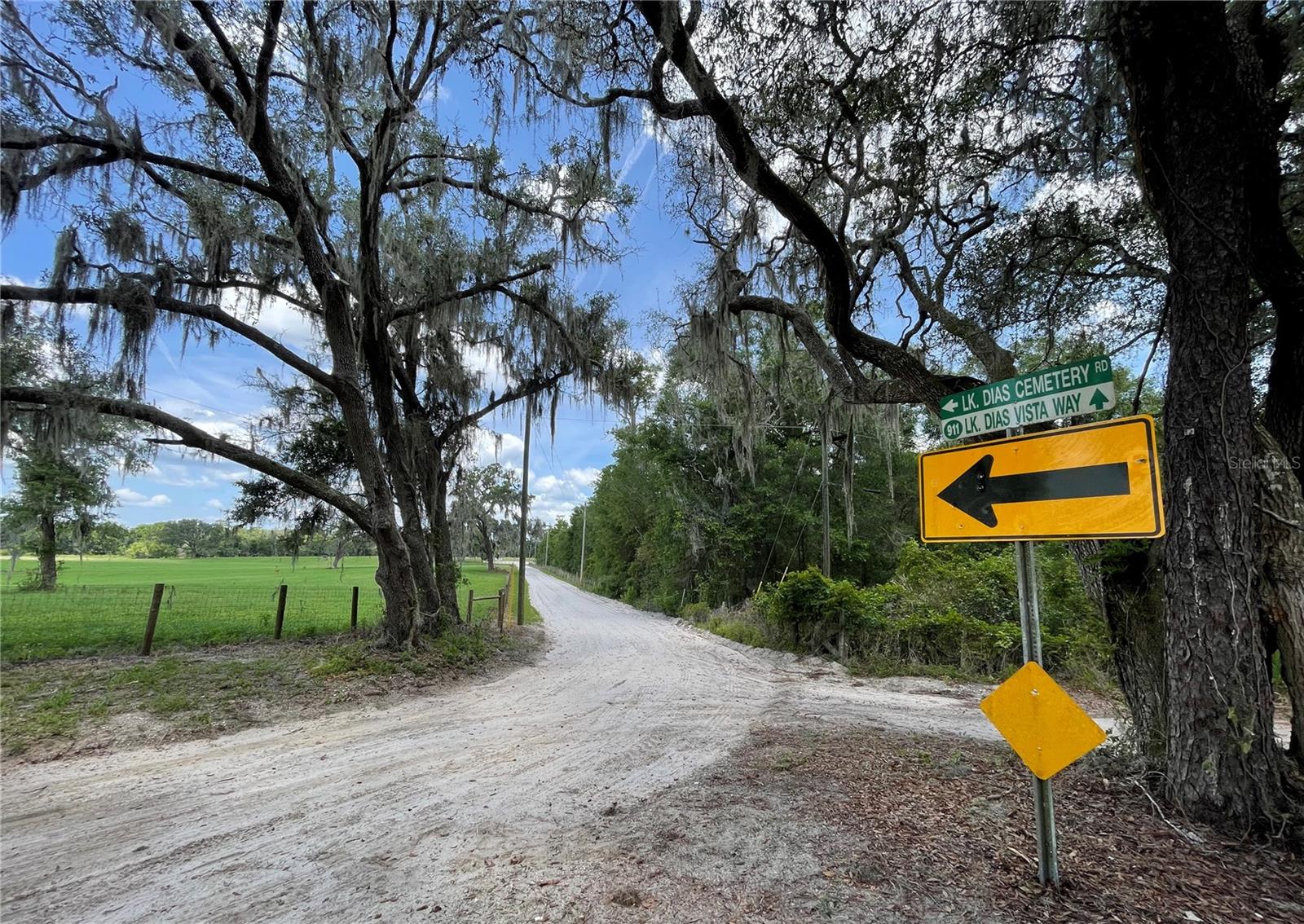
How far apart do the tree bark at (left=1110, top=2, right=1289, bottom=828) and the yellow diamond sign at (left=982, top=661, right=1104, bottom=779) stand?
1.14 meters

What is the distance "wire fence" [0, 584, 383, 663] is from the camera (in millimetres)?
8898

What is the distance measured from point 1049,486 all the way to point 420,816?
3932 millimetres

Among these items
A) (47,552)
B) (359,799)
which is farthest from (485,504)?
(359,799)

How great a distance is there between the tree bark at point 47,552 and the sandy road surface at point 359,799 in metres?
18.7

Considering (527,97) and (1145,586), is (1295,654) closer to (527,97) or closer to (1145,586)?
(1145,586)

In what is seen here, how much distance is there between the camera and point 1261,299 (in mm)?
3619

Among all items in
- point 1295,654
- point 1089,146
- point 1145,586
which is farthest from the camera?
point 1089,146

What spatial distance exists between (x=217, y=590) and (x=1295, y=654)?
2845cm

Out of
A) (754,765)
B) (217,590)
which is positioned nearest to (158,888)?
(754,765)

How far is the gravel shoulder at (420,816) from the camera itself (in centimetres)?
244

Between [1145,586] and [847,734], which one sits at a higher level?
[1145,586]

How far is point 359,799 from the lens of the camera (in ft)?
11.9

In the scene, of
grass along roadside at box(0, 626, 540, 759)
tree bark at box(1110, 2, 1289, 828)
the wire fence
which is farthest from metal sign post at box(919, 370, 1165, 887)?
the wire fence

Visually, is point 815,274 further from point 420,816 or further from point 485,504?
point 485,504
